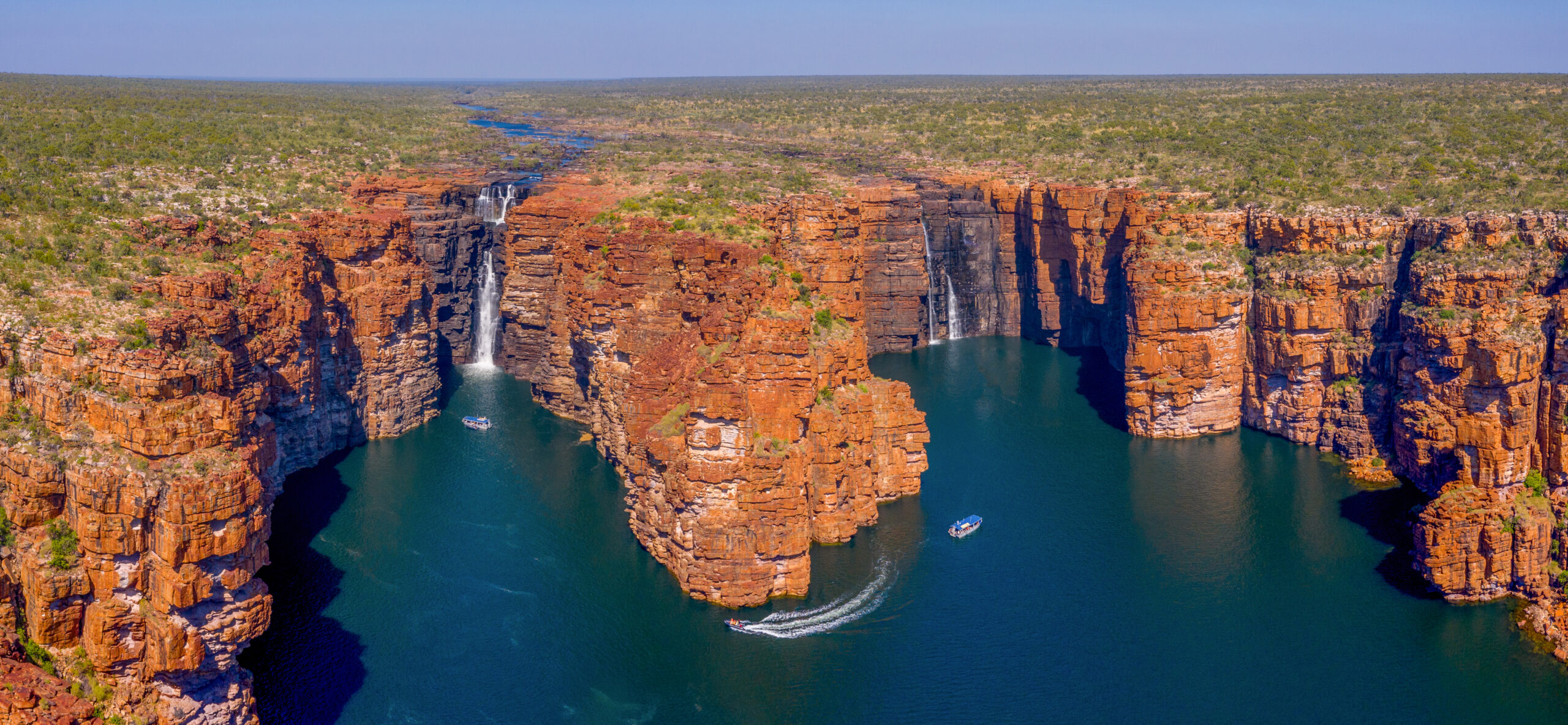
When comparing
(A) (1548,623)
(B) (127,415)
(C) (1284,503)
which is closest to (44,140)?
(B) (127,415)

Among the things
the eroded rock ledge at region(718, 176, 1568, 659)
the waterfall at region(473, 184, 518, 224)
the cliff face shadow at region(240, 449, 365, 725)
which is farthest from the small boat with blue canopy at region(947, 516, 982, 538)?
the waterfall at region(473, 184, 518, 224)

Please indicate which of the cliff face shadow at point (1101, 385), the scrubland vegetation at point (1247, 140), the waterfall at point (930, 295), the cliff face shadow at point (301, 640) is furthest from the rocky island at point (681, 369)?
the waterfall at point (930, 295)

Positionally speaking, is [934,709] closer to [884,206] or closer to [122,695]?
[122,695]

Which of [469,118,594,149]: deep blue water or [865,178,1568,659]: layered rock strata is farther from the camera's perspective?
[469,118,594,149]: deep blue water

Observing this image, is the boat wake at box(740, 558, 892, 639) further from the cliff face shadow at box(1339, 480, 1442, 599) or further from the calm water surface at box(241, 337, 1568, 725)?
the cliff face shadow at box(1339, 480, 1442, 599)

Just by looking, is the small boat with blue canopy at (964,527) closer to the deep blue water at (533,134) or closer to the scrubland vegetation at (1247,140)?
the scrubland vegetation at (1247,140)

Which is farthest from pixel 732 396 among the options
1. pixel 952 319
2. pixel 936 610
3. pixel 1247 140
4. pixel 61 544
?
pixel 1247 140
